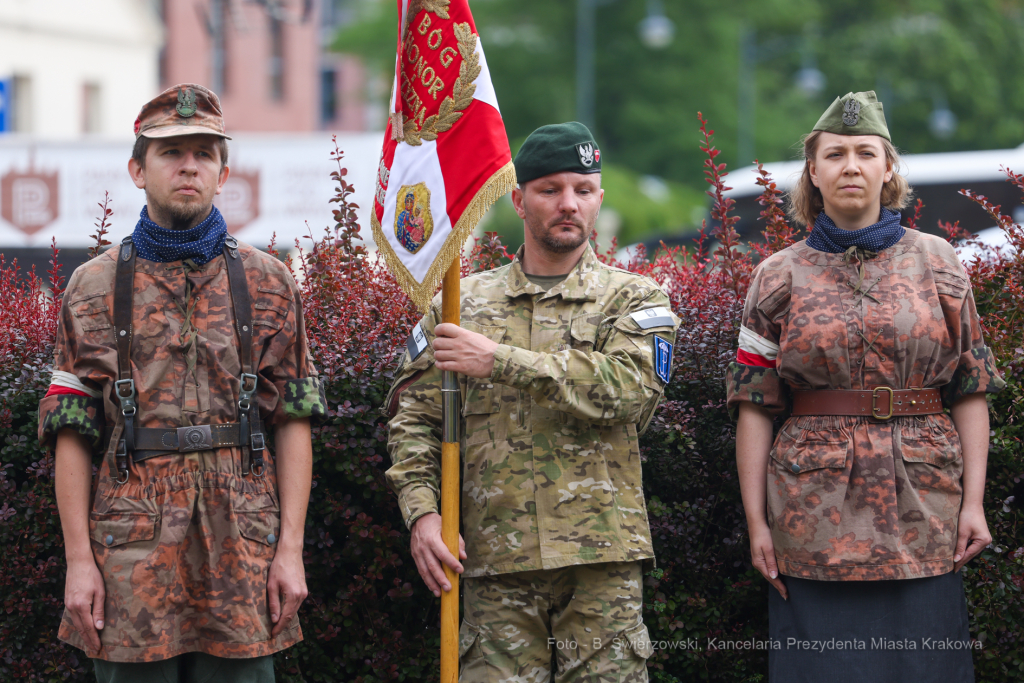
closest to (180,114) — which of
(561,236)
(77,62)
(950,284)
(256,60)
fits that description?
(561,236)

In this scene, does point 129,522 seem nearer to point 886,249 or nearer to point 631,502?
point 631,502

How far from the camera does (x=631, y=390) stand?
9.86 feet

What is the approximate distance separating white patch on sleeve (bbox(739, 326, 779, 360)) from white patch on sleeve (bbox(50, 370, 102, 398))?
6.34 ft

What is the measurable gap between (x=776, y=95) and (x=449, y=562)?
123 ft

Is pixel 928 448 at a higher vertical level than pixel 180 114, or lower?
lower

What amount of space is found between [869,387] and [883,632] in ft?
2.35

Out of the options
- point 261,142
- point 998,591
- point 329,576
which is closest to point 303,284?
point 329,576

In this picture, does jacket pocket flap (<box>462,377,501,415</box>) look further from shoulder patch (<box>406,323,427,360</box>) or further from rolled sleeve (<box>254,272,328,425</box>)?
rolled sleeve (<box>254,272,328,425</box>)

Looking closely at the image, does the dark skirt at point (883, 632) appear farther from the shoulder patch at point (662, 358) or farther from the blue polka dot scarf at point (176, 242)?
the blue polka dot scarf at point (176, 242)

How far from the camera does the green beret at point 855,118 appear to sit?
125 inches

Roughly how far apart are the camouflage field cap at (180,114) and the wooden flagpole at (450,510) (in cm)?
89

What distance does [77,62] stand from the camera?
26.9 m

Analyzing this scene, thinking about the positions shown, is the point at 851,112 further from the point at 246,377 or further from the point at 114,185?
the point at 114,185

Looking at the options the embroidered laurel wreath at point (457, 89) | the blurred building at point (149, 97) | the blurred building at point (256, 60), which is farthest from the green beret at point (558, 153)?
the blurred building at point (256, 60)
